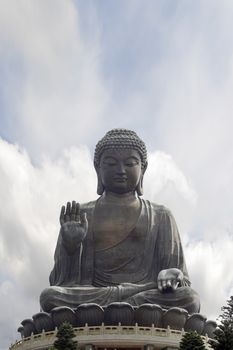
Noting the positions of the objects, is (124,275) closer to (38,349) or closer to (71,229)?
(71,229)

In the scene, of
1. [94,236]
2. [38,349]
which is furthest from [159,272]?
[38,349]

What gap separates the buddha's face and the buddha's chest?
0.73m

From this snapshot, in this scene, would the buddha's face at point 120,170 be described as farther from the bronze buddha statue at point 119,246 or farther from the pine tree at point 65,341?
the pine tree at point 65,341

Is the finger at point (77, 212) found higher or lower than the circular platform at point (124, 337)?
higher

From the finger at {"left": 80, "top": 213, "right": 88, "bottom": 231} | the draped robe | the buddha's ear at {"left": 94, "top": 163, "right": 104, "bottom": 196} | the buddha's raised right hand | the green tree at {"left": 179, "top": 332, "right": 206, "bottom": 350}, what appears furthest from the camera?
the buddha's ear at {"left": 94, "top": 163, "right": 104, "bottom": 196}

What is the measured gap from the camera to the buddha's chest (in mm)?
22125

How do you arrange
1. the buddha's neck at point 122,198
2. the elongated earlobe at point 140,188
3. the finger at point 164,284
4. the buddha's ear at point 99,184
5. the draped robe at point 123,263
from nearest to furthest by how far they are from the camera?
the finger at point 164,284 < the draped robe at point 123,263 < the buddha's neck at point 122,198 < the elongated earlobe at point 140,188 < the buddha's ear at point 99,184

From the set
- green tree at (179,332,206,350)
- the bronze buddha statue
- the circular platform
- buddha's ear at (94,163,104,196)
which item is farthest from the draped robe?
green tree at (179,332,206,350)

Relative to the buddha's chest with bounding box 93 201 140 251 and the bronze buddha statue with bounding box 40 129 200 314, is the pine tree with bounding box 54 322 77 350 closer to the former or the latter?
the bronze buddha statue with bounding box 40 129 200 314

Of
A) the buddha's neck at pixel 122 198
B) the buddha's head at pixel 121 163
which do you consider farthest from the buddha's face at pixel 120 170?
the buddha's neck at pixel 122 198

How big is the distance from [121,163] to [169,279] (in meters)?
4.58

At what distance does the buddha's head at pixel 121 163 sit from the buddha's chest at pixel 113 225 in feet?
2.42

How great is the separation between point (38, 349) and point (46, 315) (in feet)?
3.16

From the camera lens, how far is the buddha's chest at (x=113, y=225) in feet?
72.6
